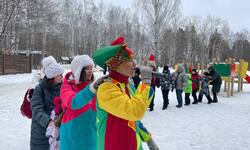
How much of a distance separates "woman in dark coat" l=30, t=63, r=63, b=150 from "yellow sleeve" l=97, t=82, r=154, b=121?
4.66 ft

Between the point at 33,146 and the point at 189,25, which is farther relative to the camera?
the point at 189,25

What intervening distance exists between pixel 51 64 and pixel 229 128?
5708 millimetres

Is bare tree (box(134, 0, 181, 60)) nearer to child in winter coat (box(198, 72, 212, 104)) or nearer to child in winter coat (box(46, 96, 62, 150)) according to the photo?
child in winter coat (box(198, 72, 212, 104))

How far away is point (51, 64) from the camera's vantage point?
11.7 ft

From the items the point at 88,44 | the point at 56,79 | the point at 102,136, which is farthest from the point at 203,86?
the point at 88,44

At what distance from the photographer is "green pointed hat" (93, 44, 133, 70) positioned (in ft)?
7.47

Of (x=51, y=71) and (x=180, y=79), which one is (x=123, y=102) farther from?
(x=180, y=79)

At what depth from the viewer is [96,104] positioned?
2.58 metres

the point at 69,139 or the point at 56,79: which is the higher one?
the point at 56,79

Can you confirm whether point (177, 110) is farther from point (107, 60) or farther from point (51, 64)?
point (107, 60)

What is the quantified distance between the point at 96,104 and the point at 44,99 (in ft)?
3.59

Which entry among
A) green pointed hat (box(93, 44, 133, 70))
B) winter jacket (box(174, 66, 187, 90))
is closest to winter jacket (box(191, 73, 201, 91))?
winter jacket (box(174, 66, 187, 90))

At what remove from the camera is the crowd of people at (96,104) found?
2.16m

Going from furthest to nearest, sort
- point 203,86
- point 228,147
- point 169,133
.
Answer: point 203,86 → point 169,133 → point 228,147
